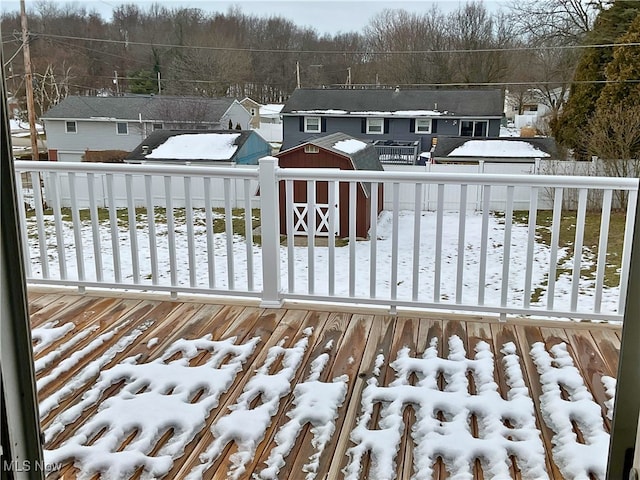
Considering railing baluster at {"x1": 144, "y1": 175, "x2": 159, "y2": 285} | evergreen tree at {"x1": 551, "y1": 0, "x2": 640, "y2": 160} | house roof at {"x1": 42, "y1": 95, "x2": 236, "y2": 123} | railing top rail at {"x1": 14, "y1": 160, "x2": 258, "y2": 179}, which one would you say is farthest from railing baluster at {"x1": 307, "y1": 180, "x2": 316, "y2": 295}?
evergreen tree at {"x1": 551, "y1": 0, "x2": 640, "y2": 160}

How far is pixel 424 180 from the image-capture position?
246 centimetres

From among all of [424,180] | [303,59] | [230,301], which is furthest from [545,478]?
[303,59]

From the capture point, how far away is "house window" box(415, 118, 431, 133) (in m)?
4.91

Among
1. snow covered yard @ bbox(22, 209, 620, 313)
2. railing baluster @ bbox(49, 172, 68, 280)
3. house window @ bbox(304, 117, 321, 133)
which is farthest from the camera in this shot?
house window @ bbox(304, 117, 321, 133)

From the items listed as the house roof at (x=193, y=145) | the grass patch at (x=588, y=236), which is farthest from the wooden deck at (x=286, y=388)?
the house roof at (x=193, y=145)

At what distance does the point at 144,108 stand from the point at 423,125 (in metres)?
2.29

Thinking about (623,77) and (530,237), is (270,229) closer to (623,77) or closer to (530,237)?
(530,237)

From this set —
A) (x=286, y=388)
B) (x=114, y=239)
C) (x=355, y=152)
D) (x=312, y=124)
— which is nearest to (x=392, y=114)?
(x=355, y=152)

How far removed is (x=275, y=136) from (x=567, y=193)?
2.87 meters

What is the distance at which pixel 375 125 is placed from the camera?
4766 mm

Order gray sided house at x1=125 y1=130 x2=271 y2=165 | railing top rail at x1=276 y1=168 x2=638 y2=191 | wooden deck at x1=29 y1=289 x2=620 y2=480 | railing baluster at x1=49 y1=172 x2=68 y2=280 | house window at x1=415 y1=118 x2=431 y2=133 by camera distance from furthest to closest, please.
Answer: house window at x1=415 y1=118 x2=431 y2=133
gray sided house at x1=125 y1=130 x2=271 y2=165
railing baluster at x1=49 y1=172 x2=68 y2=280
railing top rail at x1=276 y1=168 x2=638 y2=191
wooden deck at x1=29 y1=289 x2=620 y2=480

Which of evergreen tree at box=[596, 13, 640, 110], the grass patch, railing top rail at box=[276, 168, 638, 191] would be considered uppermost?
evergreen tree at box=[596, 13, 640, 110]

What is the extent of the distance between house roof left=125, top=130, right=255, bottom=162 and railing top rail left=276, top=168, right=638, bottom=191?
1846 mm

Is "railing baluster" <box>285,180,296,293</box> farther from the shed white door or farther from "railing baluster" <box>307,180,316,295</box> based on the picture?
the shed white door
